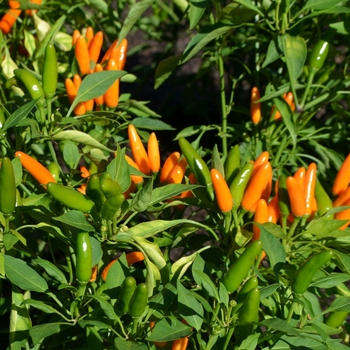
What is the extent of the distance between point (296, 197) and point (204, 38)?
0.50 meters

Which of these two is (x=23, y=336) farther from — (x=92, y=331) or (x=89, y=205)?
(x=89, y=205)

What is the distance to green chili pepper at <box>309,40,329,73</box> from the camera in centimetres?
152

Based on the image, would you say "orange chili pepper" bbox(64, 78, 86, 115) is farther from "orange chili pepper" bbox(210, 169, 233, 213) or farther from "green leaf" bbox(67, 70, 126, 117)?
"orange chili pepper" bbox(210, 169, 233, 213)

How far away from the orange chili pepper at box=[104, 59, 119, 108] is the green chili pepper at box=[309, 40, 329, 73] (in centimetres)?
50

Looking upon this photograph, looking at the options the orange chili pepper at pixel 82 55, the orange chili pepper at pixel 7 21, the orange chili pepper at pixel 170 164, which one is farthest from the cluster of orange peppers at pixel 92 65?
the orange chili pepper at pixel 7 21

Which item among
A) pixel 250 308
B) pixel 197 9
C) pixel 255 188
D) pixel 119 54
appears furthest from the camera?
pixel 119 54

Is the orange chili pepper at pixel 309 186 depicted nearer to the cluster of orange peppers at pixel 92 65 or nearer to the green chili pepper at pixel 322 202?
the green chili pepper at pixel 322 202

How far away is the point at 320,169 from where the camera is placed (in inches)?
71.9

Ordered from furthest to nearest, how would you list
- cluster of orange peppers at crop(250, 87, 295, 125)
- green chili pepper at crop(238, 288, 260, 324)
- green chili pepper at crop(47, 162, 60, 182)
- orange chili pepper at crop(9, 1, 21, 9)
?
orange chili pepper at crop(9, 1, 21, 9)
cluster of orange peppers at crop(250, 87, 295, 125)
green chili pepper at crop(47, 162, 60, 182)
green chili pepper at crop(238, 288, 260, 324)

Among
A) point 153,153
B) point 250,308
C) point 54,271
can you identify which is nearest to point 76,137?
point 153,153

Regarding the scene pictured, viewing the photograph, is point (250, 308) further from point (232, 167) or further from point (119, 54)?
point (119, 54)

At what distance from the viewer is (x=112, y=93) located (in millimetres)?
1442

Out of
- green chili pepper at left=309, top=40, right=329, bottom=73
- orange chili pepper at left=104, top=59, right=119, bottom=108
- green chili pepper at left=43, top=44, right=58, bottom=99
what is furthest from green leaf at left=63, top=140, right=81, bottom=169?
green chili pepper at left=309, top=40, right=329, bottom=73

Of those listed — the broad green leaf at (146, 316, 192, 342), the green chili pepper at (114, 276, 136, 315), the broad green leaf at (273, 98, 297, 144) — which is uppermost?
the broad green leaf at (273, 98, 297, 144)
